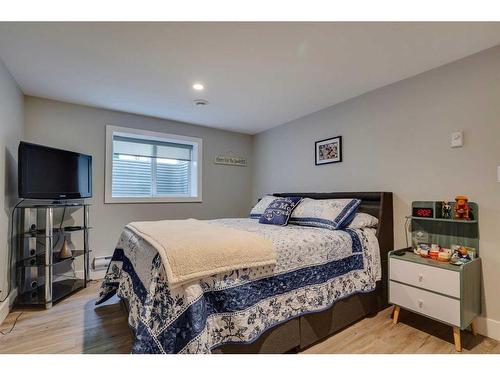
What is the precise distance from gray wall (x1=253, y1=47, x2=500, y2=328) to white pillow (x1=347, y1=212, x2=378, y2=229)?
0.26 metres

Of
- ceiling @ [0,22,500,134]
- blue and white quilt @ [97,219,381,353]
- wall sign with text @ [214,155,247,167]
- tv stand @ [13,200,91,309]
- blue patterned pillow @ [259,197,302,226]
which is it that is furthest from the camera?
wall sign with text @ [214,155,247,167]

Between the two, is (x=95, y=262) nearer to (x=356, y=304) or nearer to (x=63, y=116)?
(x=63, y=116)

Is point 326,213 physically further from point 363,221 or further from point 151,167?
point 151,167

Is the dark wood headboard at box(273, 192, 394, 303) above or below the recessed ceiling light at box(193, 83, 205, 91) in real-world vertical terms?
below

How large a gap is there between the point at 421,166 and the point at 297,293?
1639 millimetres

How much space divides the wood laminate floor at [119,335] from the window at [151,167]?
149cm

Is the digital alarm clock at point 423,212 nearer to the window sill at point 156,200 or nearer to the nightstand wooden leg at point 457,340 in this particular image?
the nightstand wooden leg at point 457,340

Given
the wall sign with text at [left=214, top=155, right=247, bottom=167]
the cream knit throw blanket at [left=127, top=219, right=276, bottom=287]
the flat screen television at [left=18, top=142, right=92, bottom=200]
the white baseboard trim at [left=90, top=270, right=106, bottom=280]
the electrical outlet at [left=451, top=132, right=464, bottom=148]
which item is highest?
the wall sign with text at [left=214, top=155, right=247, bottom=167]

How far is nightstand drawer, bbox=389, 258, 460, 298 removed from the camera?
1727 mm

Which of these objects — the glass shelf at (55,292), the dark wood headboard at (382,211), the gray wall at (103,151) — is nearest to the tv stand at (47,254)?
the glass shelf at (55,292)

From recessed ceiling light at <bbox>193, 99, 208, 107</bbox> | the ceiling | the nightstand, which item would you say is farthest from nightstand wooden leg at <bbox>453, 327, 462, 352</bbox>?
recessed ceiling light at <bbox>193, 99, 208, 107</bbox>

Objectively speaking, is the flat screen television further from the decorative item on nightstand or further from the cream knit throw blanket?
the decorative item on nightstand

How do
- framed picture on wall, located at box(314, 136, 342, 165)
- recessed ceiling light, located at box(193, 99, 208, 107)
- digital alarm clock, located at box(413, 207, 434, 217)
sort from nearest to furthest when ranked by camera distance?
digital alarm clock, located at box(413, 207, 434, 217) → recessed ceiling light, located at box(193, 99, 208, 107) → framed picture on wall, located at box(314, 136, 342, 165)
